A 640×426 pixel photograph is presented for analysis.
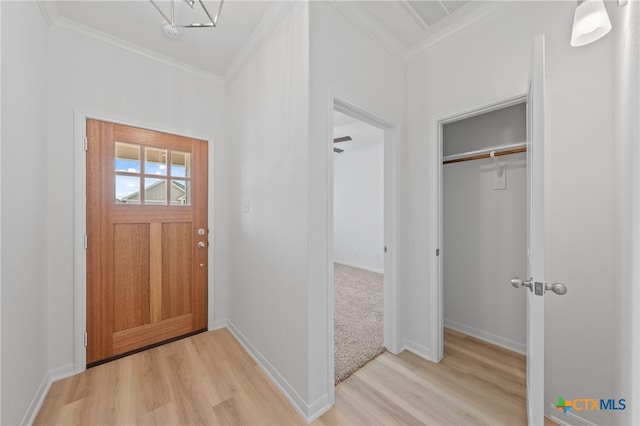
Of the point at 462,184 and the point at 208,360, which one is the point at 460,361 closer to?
the point at 462,184

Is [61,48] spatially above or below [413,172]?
above

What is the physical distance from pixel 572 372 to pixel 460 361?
2.42 feet

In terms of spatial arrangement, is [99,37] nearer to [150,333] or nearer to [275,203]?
[275,203]

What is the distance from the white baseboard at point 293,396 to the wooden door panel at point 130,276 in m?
1.06

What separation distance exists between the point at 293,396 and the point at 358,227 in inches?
163

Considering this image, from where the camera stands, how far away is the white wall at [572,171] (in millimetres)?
1339

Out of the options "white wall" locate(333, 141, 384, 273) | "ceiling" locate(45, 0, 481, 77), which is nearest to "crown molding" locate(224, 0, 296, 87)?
"ceiling" locate(45, 0, 481, 77)

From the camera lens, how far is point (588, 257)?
139 cm

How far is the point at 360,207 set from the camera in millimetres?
5457

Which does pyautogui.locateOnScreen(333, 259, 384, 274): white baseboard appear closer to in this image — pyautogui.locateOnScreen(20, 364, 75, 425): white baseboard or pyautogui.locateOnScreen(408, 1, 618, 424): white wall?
pyautogui.locateOnScreen(408, 1, 618, 424): white wall

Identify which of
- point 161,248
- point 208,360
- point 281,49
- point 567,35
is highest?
point 281,49

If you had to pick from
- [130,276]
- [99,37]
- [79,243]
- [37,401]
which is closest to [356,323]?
[130,276]

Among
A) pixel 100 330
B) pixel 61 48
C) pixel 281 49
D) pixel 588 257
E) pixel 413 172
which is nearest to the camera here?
pixel 588 257

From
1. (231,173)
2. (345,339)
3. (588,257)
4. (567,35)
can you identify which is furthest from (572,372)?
(231,173)
